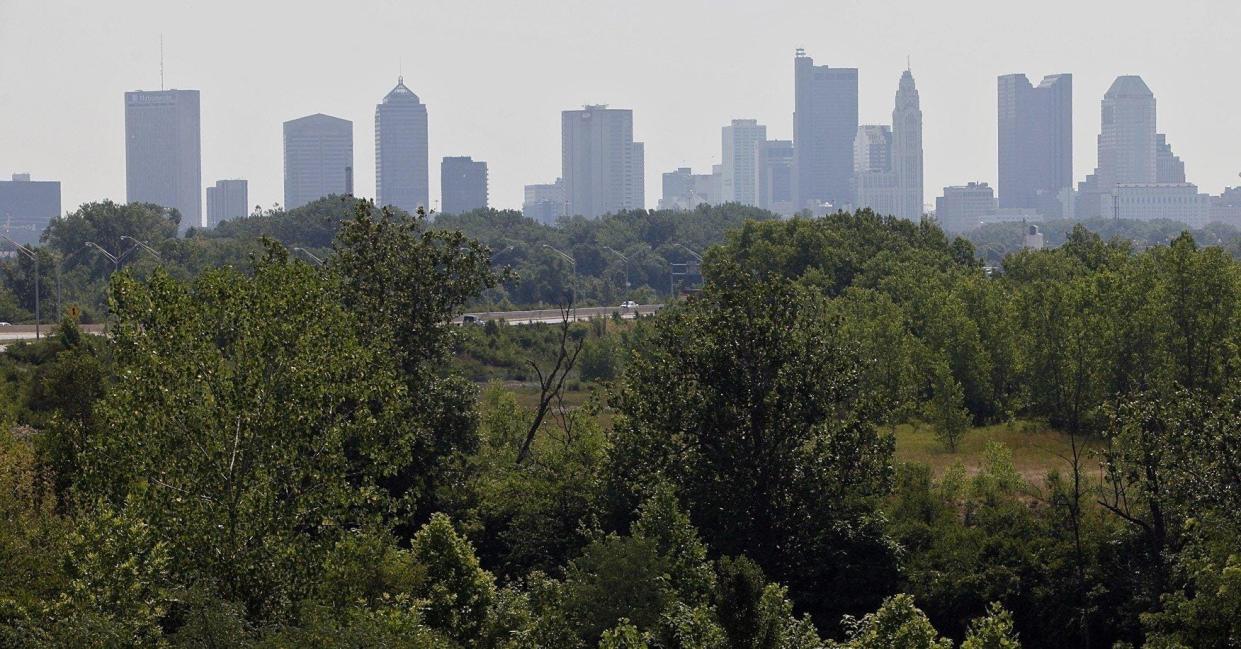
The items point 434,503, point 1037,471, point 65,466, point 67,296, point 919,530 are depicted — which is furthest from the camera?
point 67,296

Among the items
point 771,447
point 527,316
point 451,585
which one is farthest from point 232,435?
point 527,316

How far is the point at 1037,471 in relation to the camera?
1551 inches

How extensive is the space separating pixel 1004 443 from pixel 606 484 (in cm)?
1355

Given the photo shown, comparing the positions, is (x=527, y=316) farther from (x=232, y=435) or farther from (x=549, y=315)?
(x=232, y=435)

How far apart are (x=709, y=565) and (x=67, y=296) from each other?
82907 mm

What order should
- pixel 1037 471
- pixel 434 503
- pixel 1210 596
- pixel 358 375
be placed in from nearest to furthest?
pixel 1210 596 → pixel 358 375 → pixel 434 503 → pixel 1037 471

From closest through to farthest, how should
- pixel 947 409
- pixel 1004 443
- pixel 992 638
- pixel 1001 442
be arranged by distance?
1. pixel 992 638
2. pixel 1004 443
3. pixel 947 409
4. pixel 1001 442

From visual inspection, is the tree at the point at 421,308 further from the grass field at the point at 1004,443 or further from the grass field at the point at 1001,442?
the grass field at the point at 1004,443

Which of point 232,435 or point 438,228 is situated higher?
point 438,228

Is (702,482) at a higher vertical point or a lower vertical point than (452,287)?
lower

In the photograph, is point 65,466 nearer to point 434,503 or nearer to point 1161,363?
point 434,503

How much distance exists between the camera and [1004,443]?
4109cm

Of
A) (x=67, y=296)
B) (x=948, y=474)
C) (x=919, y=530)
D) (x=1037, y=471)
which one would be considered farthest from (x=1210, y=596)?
(x=67, y=296)

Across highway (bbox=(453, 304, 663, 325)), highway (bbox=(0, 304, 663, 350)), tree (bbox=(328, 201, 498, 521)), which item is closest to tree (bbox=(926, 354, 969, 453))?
tree (bbox=(328, 201, 498, 521))
